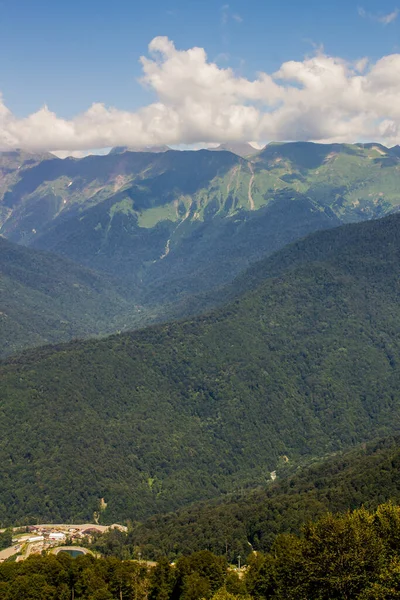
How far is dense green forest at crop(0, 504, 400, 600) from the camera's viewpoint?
7688 centimetres

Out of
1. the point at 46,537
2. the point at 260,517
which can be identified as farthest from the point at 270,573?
the point at 46,537

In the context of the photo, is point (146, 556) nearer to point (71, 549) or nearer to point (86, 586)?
point (71, 549)

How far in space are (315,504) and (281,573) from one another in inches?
2315

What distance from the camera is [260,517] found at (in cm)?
15038

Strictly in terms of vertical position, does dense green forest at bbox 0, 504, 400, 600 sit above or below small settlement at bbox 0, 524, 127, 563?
above

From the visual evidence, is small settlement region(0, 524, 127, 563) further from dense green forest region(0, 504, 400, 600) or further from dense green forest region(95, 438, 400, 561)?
dense green forest region(0, 504, 400, 600)

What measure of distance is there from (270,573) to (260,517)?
56.4 m

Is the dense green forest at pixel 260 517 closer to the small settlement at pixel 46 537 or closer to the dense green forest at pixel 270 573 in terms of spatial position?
the small settlement at pixel 46 537

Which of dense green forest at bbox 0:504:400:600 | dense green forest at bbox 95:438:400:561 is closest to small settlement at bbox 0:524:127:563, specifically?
dense green forest at bbox 95:438:400:561

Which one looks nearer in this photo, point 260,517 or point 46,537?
point 260,517

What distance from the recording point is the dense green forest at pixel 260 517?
14238 cm

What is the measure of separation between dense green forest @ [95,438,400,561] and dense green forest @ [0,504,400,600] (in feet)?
112

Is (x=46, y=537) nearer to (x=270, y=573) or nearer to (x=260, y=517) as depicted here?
(x=260, y=517)

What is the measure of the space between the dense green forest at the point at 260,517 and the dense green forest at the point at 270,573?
1349 inches
